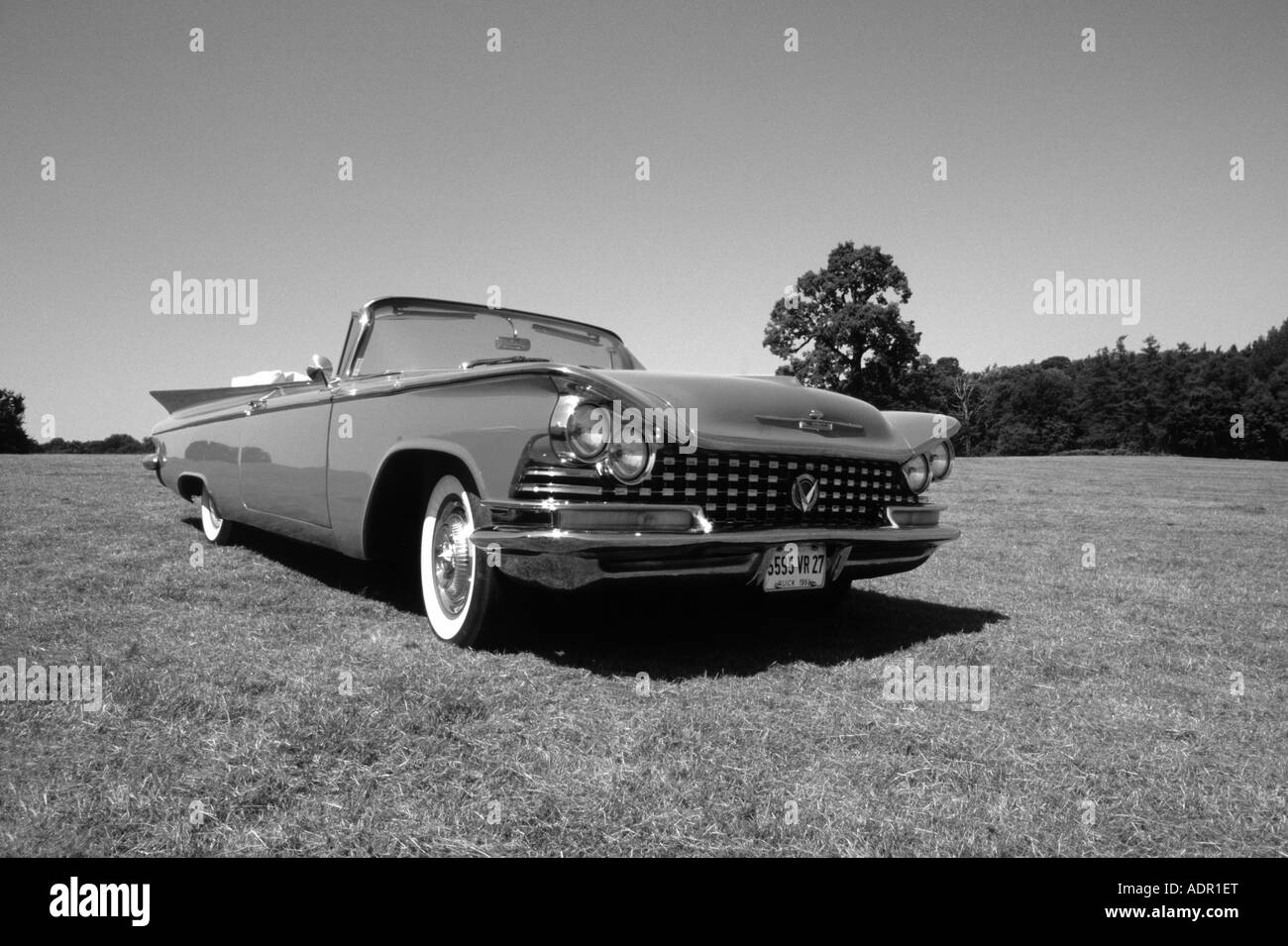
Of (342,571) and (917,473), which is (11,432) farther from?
(917,473)

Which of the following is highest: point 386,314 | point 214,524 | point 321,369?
point 386,314

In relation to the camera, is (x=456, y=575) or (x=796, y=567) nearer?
(x=796, y=567)

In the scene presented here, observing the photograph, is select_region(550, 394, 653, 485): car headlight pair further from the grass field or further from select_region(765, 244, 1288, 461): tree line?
select_region(765, 244, 1288, 461): tree line

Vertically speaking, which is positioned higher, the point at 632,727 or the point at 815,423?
the point at 815,423

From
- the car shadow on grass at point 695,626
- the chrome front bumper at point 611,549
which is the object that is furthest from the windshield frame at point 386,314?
the chrome front bumper at point 611,549

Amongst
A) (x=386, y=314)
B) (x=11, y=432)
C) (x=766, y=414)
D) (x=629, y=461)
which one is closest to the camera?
(x=629, y=461)

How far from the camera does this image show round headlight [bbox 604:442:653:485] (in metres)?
2.91

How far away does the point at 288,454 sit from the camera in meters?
4.60

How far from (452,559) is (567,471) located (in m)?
0.84

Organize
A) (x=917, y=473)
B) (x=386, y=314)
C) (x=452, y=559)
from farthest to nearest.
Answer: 1. (x=386, y=314)
2. (x=917, y=473)
3. (x=452, y=559)

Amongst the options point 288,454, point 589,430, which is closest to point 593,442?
point 589,430

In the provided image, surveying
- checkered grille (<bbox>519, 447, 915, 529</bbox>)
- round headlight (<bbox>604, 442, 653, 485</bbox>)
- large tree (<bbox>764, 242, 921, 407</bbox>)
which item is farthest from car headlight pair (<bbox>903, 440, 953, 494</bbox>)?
large tree (<bbox>764, 242, 921, 407</bbox>)

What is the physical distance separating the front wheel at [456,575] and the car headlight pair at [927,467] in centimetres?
202

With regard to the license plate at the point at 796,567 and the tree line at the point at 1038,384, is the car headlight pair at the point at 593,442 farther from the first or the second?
Answer: the tree line at the point at 1038,384
